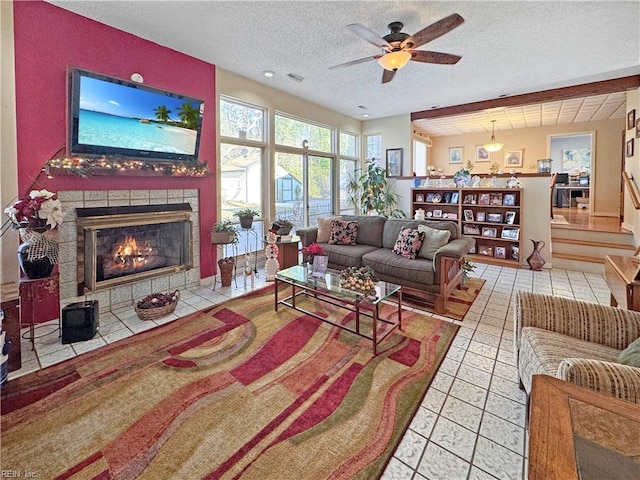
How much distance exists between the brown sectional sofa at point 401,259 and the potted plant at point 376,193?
→ 2.08 m

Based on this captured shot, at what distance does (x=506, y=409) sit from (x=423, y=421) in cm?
53

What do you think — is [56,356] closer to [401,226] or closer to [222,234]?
[222,234]

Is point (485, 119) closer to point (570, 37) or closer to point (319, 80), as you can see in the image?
point (570, 37)

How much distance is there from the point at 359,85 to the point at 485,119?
4143 millimetres

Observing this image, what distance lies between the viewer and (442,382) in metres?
2.12

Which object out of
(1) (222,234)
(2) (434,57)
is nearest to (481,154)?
(2) (434,57)

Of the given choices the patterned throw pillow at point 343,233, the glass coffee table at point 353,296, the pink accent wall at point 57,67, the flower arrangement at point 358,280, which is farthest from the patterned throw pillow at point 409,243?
the pink accent wall at point 57,67

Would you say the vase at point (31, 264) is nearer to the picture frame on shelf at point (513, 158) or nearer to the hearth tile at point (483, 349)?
the hearth tile at point (483, 349)

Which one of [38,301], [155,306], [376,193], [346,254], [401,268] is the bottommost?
[155,306]

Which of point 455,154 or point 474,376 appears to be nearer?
point 474,376

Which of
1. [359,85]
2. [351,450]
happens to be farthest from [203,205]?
[351,450]

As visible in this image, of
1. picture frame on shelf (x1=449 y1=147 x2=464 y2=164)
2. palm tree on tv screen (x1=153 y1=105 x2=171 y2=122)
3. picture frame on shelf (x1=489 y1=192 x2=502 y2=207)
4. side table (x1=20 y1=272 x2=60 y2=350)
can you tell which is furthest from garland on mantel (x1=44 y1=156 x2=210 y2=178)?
picture frame on shelf (x1=449 y1=147 x2=464 y2=164)

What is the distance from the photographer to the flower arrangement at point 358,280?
105 inches

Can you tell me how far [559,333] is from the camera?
1803 millimetres
